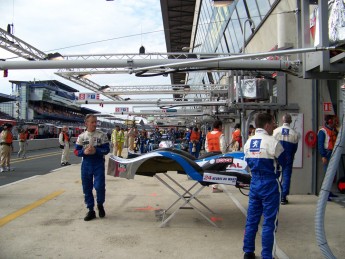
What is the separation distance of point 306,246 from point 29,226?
432 cm

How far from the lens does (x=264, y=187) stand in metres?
4.24

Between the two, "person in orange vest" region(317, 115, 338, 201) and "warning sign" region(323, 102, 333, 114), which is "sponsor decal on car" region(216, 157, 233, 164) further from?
"warning sign" region(323, 102, 333, 114)

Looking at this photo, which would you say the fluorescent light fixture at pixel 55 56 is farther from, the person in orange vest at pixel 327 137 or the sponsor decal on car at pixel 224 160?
the person in orange vest at pixel 327 137

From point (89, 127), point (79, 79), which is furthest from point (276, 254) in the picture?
point (79, 79)

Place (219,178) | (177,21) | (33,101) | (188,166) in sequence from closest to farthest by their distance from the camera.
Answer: (219,178) < (188,166) < (177,21) < (33,101)

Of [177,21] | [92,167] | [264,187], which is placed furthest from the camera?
[177,21]

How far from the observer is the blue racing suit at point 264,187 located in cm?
418

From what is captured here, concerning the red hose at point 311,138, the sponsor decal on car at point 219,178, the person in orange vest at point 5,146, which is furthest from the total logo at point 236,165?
the person in orange vest at point 5,146

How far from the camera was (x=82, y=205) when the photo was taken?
24.4 feet

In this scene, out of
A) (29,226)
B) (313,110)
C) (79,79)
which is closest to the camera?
(29,226)

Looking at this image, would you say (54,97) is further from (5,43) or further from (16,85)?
(5,43)

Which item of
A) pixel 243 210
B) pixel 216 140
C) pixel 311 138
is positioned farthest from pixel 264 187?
pixel 216 140

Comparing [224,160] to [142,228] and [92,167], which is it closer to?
[142,228]

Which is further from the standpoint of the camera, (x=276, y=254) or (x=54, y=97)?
(x=54, y=97)
